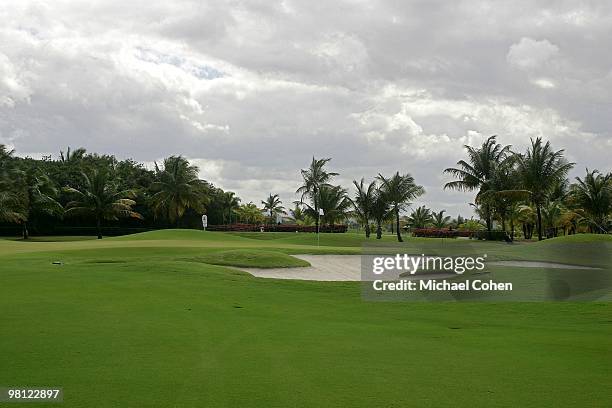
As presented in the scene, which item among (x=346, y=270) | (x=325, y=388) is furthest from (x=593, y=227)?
(x=325, y=388)

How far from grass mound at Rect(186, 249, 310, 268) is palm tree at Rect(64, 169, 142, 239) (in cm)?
3896

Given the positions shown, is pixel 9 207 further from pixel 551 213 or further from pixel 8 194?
pixel 551 213

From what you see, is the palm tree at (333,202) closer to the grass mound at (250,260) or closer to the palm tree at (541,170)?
the palm tree at (541,170)

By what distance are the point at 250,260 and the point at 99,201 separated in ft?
136

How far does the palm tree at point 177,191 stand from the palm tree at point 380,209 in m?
22.9

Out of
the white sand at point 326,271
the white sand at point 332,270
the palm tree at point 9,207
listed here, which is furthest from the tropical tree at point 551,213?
the palm tree at point 9,207

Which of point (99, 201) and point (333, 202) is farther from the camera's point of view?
point (333, 202)

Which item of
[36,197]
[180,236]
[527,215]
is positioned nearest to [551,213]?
[527,215]

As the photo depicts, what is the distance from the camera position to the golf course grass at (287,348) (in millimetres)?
6613

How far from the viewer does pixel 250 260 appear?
1222 inches

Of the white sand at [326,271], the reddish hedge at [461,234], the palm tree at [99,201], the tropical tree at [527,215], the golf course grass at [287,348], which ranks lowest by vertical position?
the white sand at [326,271]

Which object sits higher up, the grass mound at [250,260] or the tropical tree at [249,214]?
the tropical tree at [249,214]

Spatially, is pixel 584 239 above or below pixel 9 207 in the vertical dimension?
below

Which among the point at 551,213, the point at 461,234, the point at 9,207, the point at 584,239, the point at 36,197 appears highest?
the point at 36,197
